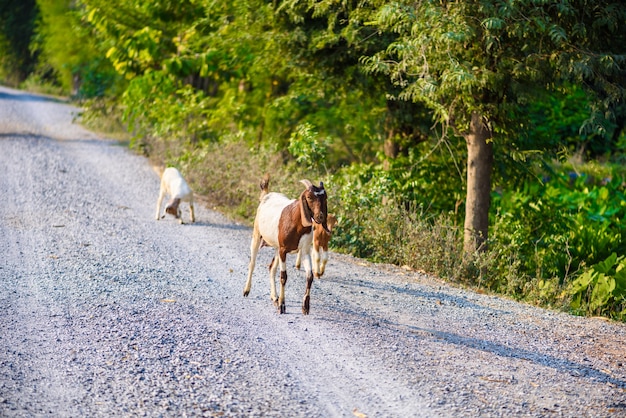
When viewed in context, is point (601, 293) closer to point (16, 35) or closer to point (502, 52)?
point (502, 52)

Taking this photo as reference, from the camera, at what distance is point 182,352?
661 cm

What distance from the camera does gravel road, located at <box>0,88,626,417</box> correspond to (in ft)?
18.6

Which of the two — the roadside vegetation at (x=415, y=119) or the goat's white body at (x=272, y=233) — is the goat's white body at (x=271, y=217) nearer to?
the goat's white body at (x=272, y=233)

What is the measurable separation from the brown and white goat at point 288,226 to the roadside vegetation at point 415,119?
3297 mm

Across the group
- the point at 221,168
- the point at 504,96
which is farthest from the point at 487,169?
the point at 221,168

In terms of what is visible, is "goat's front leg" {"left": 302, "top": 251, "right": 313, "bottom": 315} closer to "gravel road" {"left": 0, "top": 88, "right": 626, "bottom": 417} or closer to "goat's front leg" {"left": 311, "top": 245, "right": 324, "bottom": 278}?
"gravel road" {"left": 0, "top": 88, "right": 626, "bottom": 417}

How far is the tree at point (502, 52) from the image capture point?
9898mm

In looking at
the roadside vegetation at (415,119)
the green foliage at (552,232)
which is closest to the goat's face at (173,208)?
the roadside vegetation at (415,119)

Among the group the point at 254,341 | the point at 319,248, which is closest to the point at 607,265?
the point at 319,248

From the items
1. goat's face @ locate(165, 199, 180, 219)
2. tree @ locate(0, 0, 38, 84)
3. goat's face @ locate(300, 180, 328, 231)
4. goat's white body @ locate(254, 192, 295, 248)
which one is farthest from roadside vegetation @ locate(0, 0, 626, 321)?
tree @ locate(0, 0, 38, 84)

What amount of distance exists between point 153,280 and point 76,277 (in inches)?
34.9

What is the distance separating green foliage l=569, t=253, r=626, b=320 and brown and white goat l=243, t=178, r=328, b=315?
13.1 ft

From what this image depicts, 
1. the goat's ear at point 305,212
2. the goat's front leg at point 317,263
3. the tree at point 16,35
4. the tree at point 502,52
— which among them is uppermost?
the tree at point 16,35

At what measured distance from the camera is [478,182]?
39.7 ft
